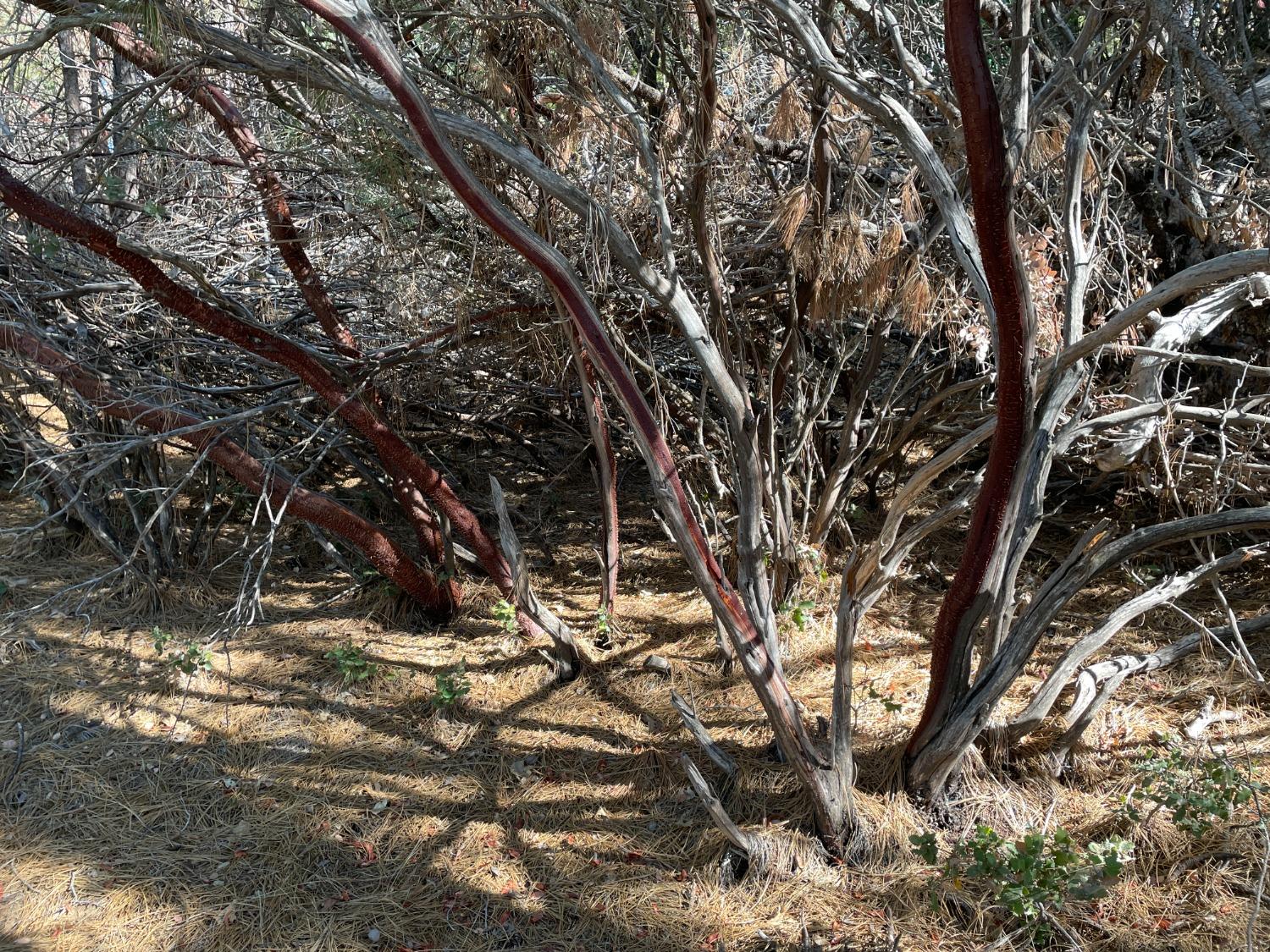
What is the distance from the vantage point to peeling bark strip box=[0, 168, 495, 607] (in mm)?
3631

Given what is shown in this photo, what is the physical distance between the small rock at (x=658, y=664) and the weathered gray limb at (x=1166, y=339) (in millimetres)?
1778

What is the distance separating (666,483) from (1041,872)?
1387mm

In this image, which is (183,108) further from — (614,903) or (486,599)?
(614,903)

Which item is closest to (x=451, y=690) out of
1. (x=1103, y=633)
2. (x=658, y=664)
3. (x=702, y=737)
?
(x=658, y=664)

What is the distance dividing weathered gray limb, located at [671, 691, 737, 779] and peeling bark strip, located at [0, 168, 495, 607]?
1.37 meters

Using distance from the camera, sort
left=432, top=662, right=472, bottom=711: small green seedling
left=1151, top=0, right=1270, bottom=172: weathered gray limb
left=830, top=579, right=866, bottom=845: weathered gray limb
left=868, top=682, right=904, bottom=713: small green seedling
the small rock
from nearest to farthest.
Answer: left=1151, top=0, right=1270, bottom=172: weathered gray limb < left=830, top=579, right=866, bottom=845: weathered gray limb < left=868, top=682, right=904, bottom=713: small green seedling < left=432, top=662, right=472, bottom=711: small green seedling < the small rock

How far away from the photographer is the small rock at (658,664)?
3.75 metres

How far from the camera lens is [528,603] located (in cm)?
368

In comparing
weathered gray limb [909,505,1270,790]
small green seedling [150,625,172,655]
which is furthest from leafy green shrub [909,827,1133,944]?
small green seedling [150,625,172,655]

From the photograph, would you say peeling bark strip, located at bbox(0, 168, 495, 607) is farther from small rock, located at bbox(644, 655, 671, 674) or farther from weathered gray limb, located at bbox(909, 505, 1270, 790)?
weathered gray limb, located at bbox(909, 505, 1270, 790)

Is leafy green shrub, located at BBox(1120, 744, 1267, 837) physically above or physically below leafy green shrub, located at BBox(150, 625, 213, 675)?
above

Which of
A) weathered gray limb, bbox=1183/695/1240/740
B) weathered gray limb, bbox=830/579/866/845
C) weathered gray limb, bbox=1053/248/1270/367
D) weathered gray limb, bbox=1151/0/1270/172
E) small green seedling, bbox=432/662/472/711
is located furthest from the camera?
small green seedling, bbox=432/662/472/711

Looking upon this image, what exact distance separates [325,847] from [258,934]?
13.7 inches

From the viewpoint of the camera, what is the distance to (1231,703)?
3123 mm
